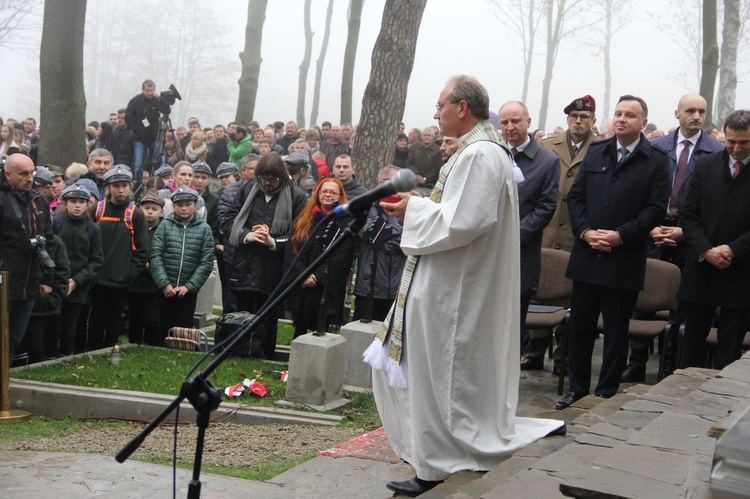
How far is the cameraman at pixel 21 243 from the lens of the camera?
863cm

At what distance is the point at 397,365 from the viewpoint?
4910mm

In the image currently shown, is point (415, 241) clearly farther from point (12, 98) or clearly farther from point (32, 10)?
point (12, 98)

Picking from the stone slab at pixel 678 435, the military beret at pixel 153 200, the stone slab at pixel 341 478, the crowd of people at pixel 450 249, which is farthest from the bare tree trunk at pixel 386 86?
the stone slab at pixel 678 435

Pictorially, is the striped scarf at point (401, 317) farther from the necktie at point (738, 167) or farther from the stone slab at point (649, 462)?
the necktie at point (738, 167)

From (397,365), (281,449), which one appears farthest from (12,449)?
(397,365)

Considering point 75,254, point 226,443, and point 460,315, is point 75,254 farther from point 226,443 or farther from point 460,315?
point 460,315

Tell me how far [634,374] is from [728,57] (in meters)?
17.8

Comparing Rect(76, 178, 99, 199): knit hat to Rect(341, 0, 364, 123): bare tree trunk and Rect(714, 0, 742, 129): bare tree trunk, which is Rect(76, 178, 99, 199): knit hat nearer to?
Rect(341, 0, 364, 123): bare tree trunk

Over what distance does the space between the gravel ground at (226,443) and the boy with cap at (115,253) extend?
2581mm

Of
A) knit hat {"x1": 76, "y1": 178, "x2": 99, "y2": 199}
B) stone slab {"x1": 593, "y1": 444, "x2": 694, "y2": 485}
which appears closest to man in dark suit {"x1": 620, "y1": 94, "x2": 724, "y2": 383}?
stone slab {"x1": 593, "y1": 444, "x2": 694, "y2": 485}

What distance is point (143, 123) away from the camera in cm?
1770

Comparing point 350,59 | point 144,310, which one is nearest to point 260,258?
point 144,310

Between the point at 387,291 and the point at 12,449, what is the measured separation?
3.96 m

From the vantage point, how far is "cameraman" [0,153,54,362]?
863 cm
